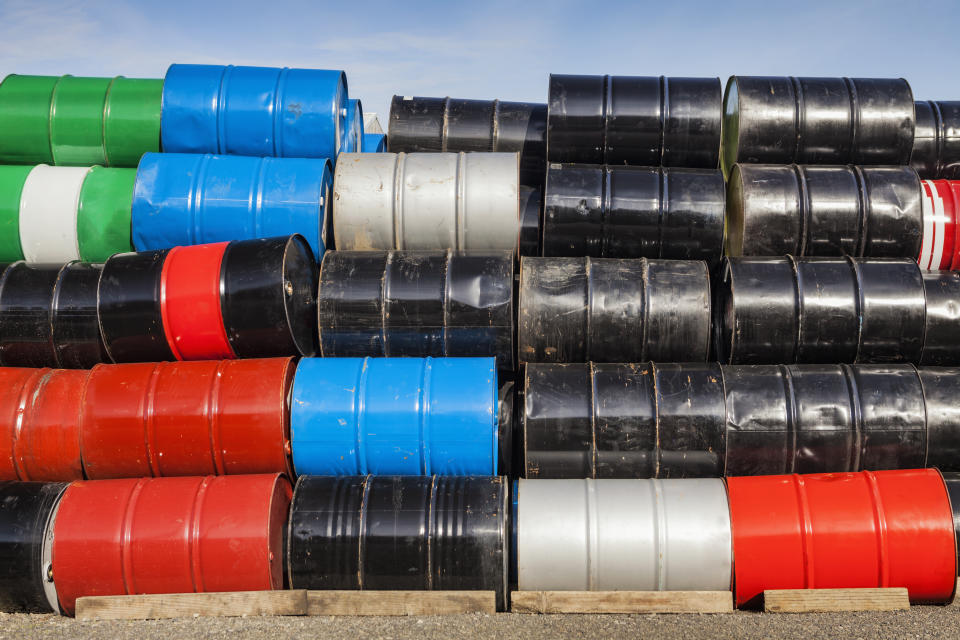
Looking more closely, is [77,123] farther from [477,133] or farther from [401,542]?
[401,542]

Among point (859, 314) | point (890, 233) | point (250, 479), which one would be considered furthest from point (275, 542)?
point (890, 233)

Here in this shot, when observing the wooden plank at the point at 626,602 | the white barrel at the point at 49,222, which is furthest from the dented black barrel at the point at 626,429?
the white barrel at the point at 49,222

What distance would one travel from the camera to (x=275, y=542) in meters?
5.69

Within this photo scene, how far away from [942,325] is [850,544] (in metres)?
2.20

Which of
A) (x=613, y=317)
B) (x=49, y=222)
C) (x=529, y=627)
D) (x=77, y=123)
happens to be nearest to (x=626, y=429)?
(x=613, y=317)

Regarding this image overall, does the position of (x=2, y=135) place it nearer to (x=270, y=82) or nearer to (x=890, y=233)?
(x=270, y=82)

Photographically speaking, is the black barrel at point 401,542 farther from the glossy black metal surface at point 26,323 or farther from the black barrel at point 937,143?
the black barrel at point 937,143

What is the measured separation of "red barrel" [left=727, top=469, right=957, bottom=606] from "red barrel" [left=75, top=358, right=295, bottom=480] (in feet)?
11.9

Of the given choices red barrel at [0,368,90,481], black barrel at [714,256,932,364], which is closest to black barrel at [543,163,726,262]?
black barrel at [714,256,932,364]

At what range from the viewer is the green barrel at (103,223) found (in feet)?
23.4

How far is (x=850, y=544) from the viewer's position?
550 centimetres

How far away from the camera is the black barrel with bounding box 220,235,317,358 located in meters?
6.21

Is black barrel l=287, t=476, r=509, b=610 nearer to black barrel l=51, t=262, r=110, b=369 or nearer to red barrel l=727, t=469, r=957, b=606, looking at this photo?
red barrel l=727, t=469, r=957, b=606

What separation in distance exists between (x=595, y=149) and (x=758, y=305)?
219 centimetres
